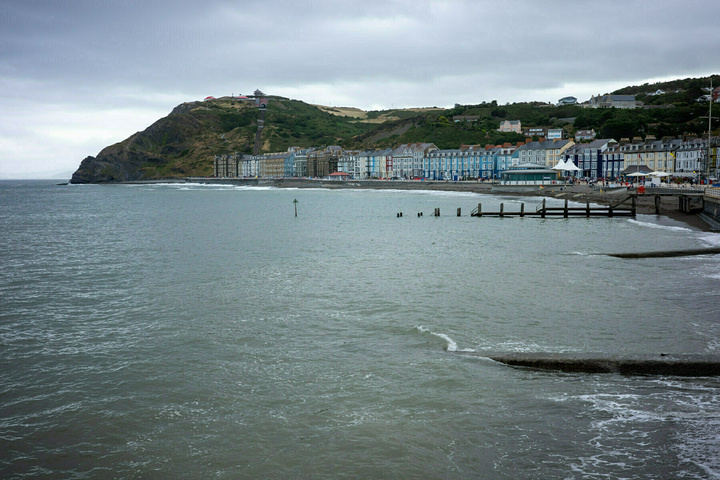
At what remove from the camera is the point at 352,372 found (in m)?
12.0

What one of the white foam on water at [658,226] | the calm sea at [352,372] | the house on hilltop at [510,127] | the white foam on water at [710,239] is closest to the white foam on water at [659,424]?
the calm sea at [352,372]

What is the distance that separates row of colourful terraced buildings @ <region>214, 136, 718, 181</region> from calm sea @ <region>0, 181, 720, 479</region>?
52109 millimetres

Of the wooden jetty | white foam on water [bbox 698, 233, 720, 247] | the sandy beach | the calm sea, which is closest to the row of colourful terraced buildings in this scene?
the sandy beach

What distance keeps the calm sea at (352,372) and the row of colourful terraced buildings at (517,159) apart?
171ft

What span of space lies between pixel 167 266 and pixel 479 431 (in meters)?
21.0

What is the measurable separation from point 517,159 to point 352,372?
120 metres

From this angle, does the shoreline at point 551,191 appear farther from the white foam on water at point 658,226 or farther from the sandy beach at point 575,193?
Result: the white foam on water at point 658,226

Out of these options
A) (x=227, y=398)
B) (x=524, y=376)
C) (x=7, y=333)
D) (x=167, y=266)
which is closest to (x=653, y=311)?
(x=524, y=376)

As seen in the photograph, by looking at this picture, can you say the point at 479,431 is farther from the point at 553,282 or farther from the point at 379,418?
the point at 553,282

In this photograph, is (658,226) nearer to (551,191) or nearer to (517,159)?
(551,191)

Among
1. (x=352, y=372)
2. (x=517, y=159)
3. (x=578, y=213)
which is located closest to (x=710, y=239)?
(x=578, y=213)

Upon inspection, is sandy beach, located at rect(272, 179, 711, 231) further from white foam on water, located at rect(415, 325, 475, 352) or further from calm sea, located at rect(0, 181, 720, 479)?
white foam on water, located at rect(415, 325, 475, 352)

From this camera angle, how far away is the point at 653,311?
16203mm

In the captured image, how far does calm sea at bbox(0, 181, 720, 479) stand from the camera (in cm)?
857
